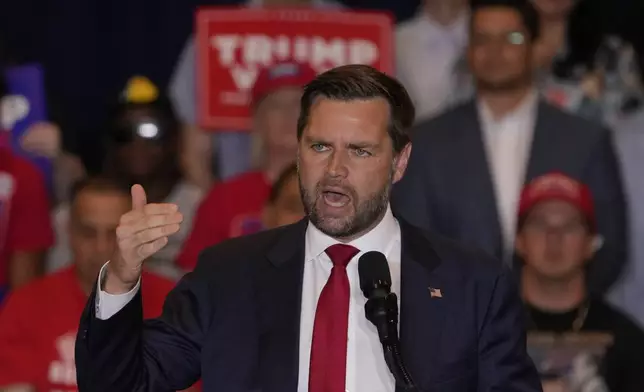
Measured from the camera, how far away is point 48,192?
500cm

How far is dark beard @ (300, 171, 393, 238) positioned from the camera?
231 cm

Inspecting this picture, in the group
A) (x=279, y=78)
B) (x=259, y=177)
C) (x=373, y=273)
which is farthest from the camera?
(x=279, y=78)

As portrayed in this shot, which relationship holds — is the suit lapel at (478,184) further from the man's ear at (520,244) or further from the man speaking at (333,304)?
the man speaking at (333,304)

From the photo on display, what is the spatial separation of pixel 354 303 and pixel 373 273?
14 centimetres

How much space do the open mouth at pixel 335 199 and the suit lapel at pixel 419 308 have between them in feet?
0.62

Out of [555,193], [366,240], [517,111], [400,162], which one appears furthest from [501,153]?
[366,240]

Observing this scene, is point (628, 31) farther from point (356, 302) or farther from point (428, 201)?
point (356, 302)

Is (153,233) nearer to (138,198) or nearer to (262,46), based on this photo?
(138,198)

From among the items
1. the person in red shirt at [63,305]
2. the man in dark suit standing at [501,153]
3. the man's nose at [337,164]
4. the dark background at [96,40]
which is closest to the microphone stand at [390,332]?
the man's nose at [337,164]

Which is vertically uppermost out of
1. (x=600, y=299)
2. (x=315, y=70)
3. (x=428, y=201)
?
(x=315, y=70)

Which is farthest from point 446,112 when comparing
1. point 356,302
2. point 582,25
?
point 356,302

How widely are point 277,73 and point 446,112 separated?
65cm

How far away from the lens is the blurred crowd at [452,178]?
390 cm

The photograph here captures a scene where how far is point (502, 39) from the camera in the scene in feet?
14.2
